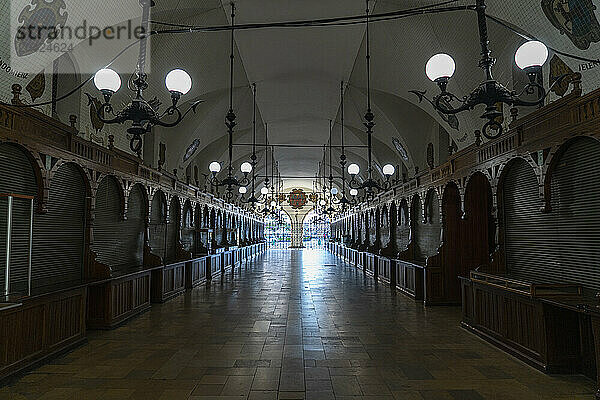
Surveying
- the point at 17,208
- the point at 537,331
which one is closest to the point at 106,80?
the point at 17,208

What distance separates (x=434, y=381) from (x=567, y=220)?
Result: 2.38 m

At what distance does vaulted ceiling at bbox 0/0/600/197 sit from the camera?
6.91 m

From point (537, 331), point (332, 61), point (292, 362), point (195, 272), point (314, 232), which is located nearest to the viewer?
point (537, 331)

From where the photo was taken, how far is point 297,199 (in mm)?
35844

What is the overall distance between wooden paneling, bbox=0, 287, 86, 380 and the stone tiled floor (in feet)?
0.55

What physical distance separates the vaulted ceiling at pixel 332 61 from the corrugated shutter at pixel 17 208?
119cm

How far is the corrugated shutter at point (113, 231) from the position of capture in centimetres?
688

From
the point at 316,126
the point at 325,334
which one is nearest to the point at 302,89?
the point at 316,126

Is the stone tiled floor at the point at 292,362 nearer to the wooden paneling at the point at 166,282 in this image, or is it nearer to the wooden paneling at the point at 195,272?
the wooden paneling at the point at 166,282

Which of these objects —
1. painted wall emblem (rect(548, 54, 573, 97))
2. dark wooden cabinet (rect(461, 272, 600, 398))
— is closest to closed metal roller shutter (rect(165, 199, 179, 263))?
dark wooden cabinet (rect(461, 272, 600, 398))

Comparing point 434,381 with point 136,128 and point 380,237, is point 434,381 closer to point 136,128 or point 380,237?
point 136,128

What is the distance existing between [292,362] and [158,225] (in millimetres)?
6179

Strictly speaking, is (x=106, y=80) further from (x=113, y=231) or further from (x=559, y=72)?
(x=559, y=72)

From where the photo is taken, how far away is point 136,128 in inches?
171
